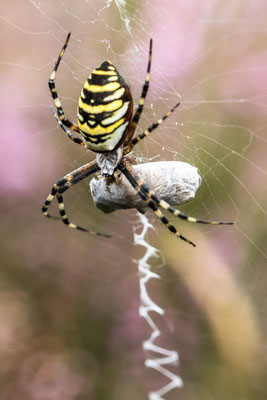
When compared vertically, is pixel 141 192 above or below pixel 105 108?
below

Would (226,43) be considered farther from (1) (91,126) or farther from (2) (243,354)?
(2) (243,354)

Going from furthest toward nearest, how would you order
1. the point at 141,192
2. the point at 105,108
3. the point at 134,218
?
1. the point at 134,218
2. the point at 141,192
3. the point at 105,108

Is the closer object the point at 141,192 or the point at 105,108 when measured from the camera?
the point at 105,108

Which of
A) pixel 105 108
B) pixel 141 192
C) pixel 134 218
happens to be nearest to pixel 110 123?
pixel 105 108

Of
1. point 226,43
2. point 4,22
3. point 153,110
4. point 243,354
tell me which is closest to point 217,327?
point 243,354

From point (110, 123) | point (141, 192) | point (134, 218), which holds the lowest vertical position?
point (134, 218)

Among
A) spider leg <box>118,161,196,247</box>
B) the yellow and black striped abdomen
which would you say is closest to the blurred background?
spider leg <box>118,161,196,247</box>

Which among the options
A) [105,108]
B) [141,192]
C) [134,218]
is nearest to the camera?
[105,108]

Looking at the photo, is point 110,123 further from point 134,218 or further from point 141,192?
point 134,218
